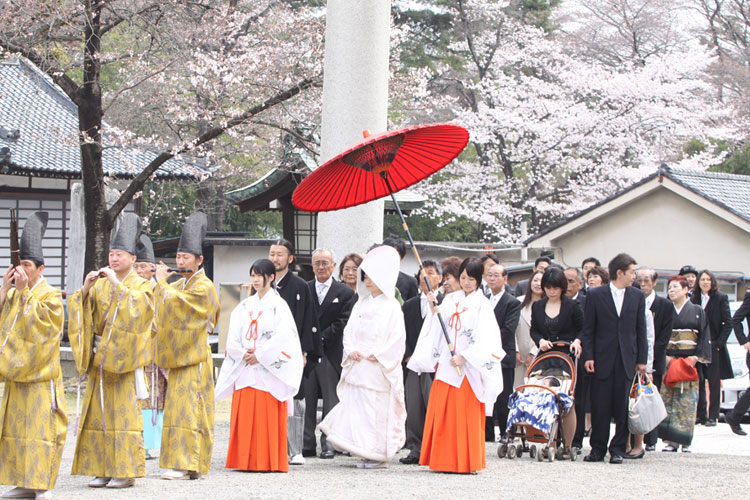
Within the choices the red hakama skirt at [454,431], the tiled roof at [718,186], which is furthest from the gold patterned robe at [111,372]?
the tiled roof at [718,186]

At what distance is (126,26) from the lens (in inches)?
591

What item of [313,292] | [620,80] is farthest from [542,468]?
[620,80]

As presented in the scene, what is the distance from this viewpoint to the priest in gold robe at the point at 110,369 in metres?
6.36

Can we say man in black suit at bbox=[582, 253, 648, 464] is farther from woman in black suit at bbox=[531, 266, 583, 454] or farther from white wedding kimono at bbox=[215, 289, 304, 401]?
white wedding kimono at bbox=[215, 289, 304, 401]

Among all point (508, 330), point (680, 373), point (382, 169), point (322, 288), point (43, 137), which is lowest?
point (680, 373)

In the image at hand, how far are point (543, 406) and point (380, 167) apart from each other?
2470mm

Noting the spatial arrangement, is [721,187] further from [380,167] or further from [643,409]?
[380,167]

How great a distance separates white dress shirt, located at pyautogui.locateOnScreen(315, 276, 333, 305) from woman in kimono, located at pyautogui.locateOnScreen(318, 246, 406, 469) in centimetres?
94

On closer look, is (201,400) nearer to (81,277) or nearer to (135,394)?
(135,394)

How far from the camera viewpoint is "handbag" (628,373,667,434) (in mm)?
8359

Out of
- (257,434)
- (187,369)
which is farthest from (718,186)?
(187,369)

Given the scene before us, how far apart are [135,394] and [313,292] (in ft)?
8.34

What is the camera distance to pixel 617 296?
8.46 metres

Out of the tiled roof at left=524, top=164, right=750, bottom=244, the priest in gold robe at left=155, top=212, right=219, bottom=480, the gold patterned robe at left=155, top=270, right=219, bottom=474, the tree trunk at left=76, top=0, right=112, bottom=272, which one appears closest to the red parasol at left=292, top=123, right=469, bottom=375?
the priest in gold robe at left=155, top=212, right=219, bottom=480
